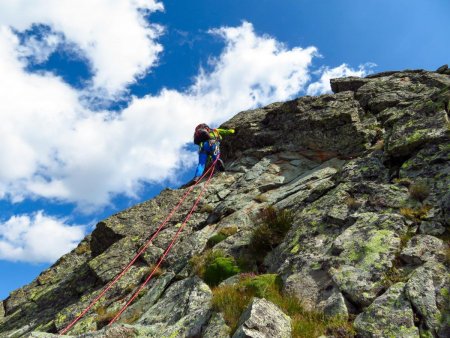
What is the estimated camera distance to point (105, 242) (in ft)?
68.0

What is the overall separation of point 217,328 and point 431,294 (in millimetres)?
4203

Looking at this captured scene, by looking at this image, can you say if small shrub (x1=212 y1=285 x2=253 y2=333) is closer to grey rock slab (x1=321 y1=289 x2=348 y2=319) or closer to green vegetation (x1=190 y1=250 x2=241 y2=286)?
grey rock slab (x1=321 y1=289 x2=348 y2=319)

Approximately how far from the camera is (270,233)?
1289cm

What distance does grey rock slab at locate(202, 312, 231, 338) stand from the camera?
7.62 meters

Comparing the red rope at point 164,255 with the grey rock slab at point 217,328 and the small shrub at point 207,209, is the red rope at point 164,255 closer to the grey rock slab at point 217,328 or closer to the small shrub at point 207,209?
the small shrub at point 207,209

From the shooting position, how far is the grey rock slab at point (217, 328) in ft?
25.0

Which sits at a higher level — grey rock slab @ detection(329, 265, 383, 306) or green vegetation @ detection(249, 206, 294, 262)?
green vegetation @ detection(249, 206, 294, 262)

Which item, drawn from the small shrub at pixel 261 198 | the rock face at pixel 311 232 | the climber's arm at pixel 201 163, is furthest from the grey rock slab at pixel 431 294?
the climber's arm at pixel 201 163

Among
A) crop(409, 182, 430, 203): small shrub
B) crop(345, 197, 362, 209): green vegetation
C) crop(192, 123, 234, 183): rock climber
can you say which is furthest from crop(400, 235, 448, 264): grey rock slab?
crop(192, 123, 234, 183): rock climber

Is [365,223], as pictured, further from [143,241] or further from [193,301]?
[143,241]

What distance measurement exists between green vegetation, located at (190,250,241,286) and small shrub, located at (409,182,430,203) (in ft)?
18.1

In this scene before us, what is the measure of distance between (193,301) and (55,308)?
11.1 meters

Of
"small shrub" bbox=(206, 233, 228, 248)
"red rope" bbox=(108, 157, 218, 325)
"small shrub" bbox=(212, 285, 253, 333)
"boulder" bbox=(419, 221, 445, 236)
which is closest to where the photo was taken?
"small shrub" bbox=(212, 285, 253, 333)

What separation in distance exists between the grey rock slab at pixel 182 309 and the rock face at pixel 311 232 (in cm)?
5
